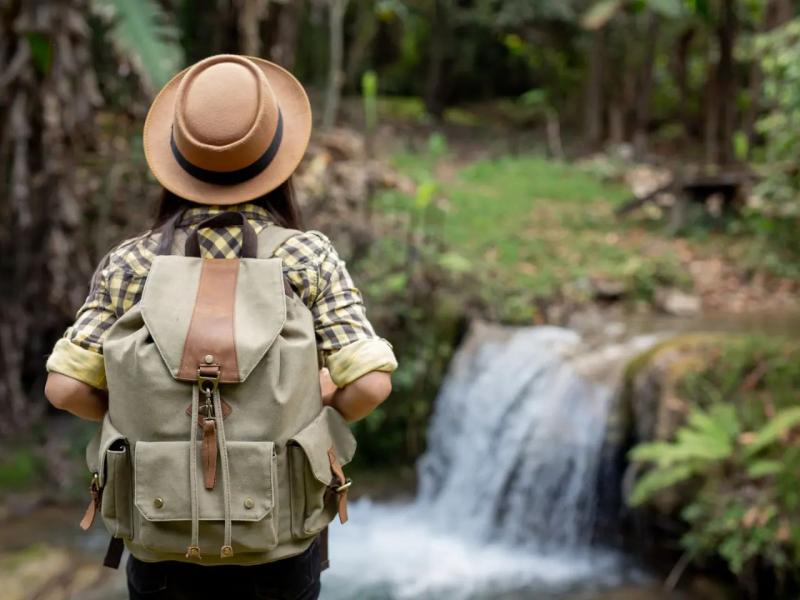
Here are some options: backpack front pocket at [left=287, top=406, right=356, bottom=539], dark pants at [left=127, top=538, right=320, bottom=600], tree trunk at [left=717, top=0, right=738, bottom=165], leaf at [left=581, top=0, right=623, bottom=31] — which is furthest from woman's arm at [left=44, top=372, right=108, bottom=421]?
tree trunk at [left=717, top=0, right=738, bottom=165]

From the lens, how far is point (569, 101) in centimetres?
1891

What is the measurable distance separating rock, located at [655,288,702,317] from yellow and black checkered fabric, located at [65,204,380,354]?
6.91m

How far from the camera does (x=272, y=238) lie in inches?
75.7

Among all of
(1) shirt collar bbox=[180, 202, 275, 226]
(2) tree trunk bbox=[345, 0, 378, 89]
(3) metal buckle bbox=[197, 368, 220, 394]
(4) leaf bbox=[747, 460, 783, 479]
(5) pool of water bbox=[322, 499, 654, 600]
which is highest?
(2) tree trunk bbox=[345, 0, 378, 89]

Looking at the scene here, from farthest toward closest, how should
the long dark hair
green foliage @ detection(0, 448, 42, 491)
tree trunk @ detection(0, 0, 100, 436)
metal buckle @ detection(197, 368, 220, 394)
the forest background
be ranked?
green foliage @ detection(0, 448, 42, 491) < the forest background < tree trunk @ detection(0, 0, 100, 436) < the long dark hair < metal buckle @ detection(197, 368, 220, 394)

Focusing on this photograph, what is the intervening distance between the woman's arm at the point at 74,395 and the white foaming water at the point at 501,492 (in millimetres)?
3860

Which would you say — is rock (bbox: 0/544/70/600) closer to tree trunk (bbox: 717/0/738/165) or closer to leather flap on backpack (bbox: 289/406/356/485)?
leather flap on backpack (bbox: 289/406/356/485)

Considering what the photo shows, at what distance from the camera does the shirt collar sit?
1948mm

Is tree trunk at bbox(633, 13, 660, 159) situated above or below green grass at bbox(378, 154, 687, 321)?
above

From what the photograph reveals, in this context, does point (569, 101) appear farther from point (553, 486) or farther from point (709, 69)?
point (553, 486)

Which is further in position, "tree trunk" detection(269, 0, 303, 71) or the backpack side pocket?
"tree trunk" detection(269, 0, 303, 71)

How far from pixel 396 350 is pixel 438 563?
202cm

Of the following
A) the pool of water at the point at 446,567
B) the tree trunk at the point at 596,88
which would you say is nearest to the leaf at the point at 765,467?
the pool of water at the point at 446,567

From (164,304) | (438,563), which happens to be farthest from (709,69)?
(164,304)
